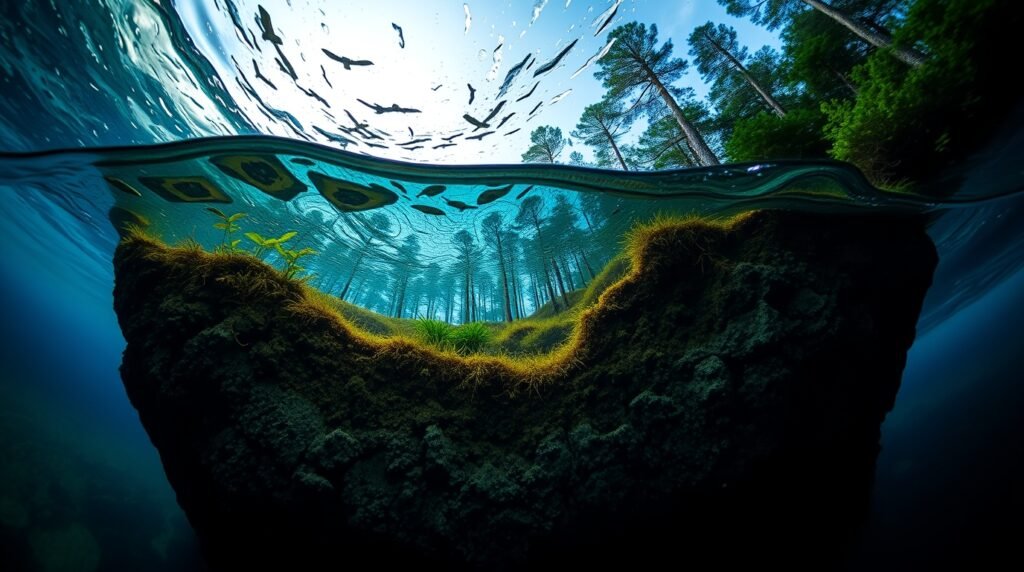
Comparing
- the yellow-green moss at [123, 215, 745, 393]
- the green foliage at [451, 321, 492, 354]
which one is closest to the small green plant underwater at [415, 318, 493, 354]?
the green foliage at [451, 321, 492, 354]

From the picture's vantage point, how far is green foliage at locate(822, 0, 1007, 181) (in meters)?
3.74

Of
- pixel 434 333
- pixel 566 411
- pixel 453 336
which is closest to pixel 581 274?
pixel 453 336

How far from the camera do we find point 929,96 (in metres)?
4.19

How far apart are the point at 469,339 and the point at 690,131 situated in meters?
11.0

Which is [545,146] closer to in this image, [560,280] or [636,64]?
[636,64]

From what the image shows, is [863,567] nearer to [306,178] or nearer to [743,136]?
[743,136]

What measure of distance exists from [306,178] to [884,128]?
9.76 m

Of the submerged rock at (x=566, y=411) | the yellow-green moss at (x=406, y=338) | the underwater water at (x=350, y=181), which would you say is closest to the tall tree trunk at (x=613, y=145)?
the underwater water at (x=350, y=181)

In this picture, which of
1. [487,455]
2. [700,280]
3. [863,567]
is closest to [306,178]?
[487,455]

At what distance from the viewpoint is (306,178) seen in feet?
19.9

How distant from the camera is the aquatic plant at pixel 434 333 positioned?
519 cm

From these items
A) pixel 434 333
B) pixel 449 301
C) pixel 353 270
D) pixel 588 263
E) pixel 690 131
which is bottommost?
pixel 434 333

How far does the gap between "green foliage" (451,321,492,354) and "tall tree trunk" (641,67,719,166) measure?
8395 mm

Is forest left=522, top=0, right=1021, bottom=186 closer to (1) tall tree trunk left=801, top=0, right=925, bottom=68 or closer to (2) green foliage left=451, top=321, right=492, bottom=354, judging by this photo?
(1) tall tree trunk left=801, top=0, right=925, bottom=68
